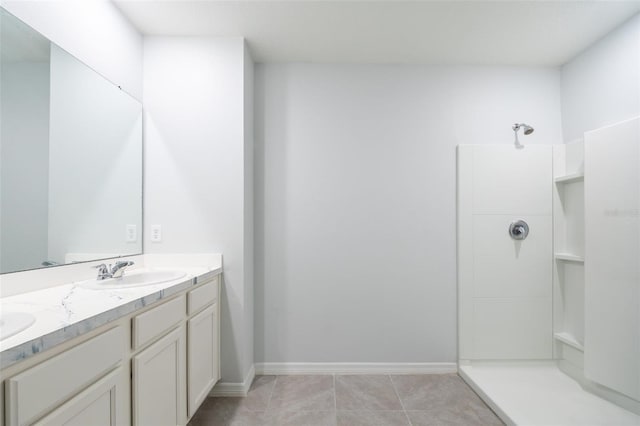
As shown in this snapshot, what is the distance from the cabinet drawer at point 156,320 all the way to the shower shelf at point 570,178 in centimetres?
276

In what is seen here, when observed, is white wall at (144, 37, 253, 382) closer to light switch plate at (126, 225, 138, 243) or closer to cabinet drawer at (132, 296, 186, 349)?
light switch plate at (126, 225, 138, 243)

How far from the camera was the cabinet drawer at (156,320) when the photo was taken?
1131 millimetres

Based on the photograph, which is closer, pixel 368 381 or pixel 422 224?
pixel 368 381

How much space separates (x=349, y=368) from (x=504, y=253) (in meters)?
1.54

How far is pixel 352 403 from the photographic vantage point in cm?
185

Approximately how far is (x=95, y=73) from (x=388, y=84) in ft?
6.55

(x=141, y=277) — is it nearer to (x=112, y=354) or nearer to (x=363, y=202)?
(x=112, y=354)

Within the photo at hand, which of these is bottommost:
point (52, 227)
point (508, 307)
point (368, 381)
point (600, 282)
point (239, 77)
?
point (368, 381)

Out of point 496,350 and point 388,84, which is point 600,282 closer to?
point 496,350

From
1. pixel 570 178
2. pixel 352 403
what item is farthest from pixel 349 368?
pixel 570 178

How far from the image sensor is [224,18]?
1830 mm

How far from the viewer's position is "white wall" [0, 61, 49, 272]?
1.14m

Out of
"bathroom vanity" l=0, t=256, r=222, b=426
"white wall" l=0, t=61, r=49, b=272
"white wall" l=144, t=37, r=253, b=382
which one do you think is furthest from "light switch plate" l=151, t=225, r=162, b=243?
"white wall" l=0, t=61, r=49, b=272

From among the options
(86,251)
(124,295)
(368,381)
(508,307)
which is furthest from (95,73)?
(508,307)
